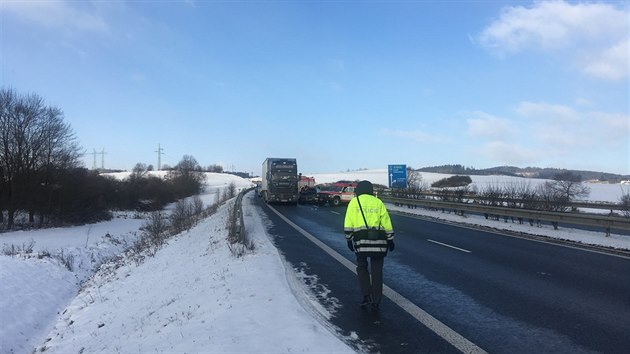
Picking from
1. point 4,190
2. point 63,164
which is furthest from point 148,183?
point 4,190

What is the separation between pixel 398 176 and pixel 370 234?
31919 millimetres

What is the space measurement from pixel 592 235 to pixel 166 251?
1528cm

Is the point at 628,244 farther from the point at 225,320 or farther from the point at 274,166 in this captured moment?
the point at 274,166

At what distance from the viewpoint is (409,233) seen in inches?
687

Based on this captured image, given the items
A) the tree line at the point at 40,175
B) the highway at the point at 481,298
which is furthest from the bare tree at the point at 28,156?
the highway at the point at 481,298

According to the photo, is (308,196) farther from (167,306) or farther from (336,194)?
(167,306)

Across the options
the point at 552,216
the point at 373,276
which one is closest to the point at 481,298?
the point at 373,276

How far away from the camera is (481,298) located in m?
7.30

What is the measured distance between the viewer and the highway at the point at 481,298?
17.4ft

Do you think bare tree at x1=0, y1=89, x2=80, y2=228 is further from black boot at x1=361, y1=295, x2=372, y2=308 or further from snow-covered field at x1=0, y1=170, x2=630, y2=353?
black boot at x1=361, y1=295, x2=372, y2=308

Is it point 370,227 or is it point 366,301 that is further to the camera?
point 366,301

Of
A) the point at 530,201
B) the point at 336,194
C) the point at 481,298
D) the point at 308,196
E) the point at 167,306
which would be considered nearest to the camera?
the point at 481,298

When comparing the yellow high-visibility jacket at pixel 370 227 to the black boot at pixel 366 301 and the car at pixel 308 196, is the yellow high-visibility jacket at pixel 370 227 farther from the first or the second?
the car at pixel 308 196

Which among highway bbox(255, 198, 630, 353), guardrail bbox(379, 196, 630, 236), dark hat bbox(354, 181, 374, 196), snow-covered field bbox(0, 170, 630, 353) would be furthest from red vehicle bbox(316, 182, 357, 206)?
dark hat bbox(354, 181, 374, 196)
